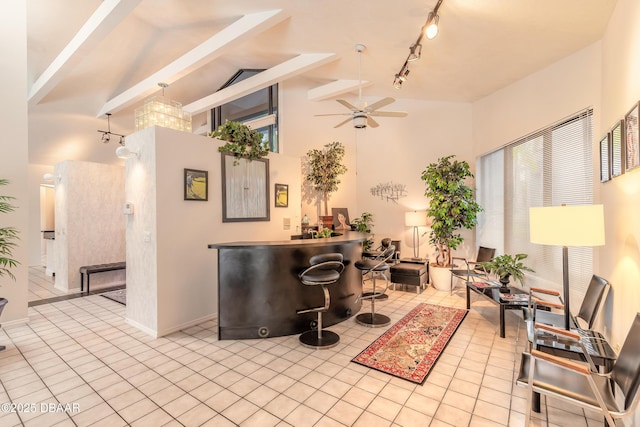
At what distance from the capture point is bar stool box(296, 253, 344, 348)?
3.09m

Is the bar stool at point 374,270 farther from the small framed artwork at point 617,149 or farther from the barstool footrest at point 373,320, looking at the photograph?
the small framed artwork at point 617,149

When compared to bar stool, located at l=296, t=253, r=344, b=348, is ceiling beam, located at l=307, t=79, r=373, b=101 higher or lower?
higher

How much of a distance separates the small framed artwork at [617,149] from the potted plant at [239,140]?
3903 millimetres

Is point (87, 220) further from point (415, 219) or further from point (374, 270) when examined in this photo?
point (415, 219)

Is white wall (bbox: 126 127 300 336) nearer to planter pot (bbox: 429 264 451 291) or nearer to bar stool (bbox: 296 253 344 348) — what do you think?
bar stool (bbox: 296 253 344 348)

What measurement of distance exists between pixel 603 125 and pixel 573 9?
1.09 meters

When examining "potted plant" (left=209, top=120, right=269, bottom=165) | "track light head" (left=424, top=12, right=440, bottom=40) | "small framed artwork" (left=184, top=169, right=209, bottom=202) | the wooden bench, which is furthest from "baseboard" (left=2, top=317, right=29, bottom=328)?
"track light head" (left=424, top=12, right=440, bottom=40)

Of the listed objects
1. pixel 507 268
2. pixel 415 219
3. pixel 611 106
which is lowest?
pixel 507 268

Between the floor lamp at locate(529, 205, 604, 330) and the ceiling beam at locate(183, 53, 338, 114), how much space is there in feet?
12.6

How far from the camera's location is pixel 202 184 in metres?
3.93

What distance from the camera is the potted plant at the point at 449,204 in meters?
5.20

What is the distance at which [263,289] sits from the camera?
3371mm

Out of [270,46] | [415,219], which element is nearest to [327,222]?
[415,219]

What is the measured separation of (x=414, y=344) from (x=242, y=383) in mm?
1856
